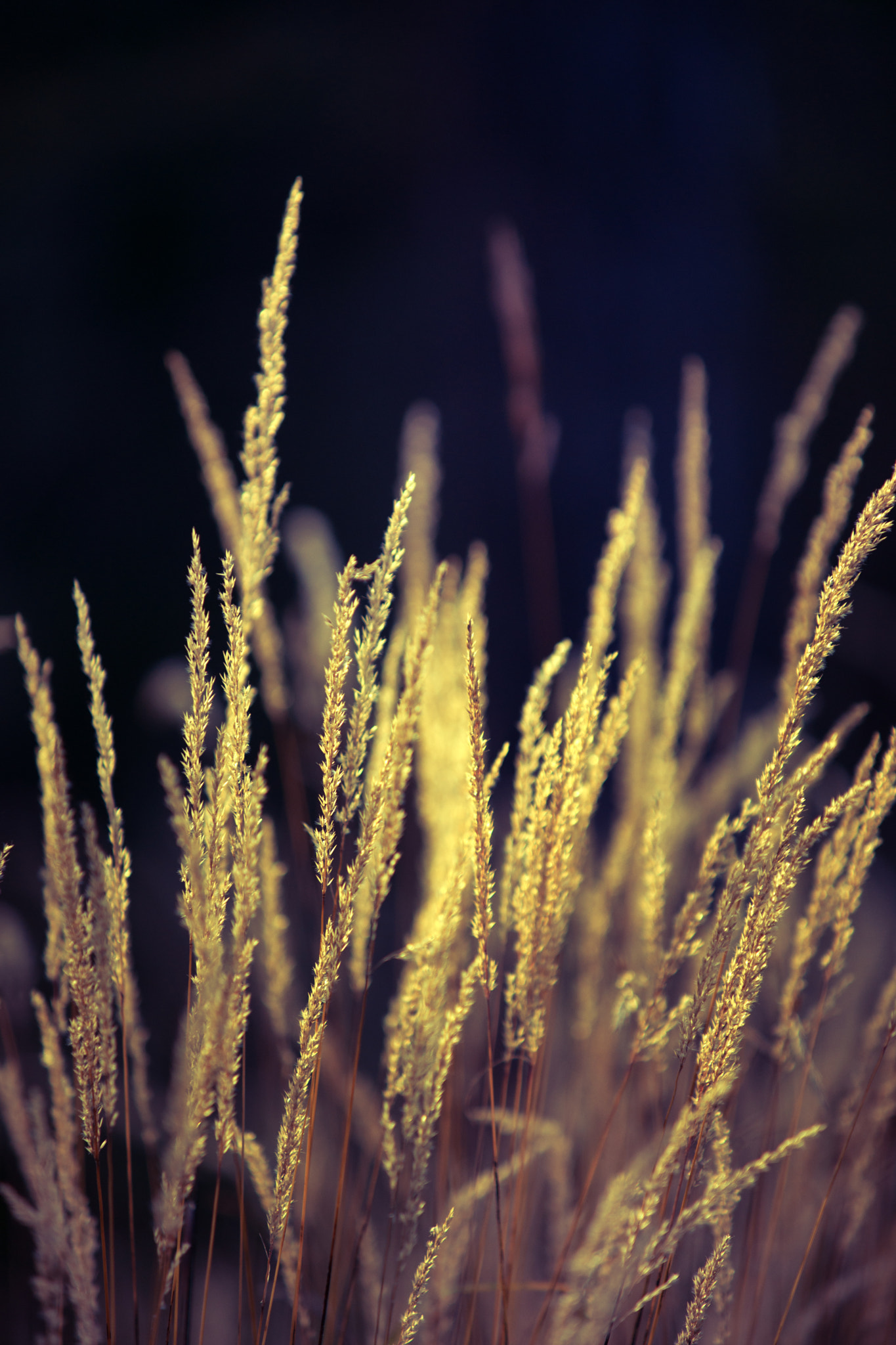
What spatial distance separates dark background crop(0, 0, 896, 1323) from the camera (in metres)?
1.80

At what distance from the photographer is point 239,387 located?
1992 mm

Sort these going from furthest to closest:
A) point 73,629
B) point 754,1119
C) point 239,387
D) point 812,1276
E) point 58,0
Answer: point 239,387 → point 73,629 → point 58,0 → point 754,1119 → point 812,1276

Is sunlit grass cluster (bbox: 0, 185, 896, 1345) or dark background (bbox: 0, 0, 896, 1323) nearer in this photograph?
sunlit grass cluster (bbox: 0, 185, 896, 1345)

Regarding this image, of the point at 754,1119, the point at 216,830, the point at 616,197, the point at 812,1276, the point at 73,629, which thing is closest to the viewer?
the point at 216,830

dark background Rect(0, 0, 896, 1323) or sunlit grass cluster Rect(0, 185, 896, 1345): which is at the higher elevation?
dark background Rect(0, 0, 896, 1323)

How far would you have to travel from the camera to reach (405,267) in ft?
7.08

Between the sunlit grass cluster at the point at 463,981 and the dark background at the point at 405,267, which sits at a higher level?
the dark background at the point at 405,267

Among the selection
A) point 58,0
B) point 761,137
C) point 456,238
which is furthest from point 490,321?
point 58,0

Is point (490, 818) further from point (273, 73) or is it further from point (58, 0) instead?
point (273, 73)

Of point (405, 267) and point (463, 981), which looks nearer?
point (463, 981)

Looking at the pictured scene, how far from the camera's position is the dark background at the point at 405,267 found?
1804 mm

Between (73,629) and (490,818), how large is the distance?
62.4 inches

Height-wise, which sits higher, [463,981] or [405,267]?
[405,267]

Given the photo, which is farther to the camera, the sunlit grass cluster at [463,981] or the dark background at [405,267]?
the dark background at [405,267]
